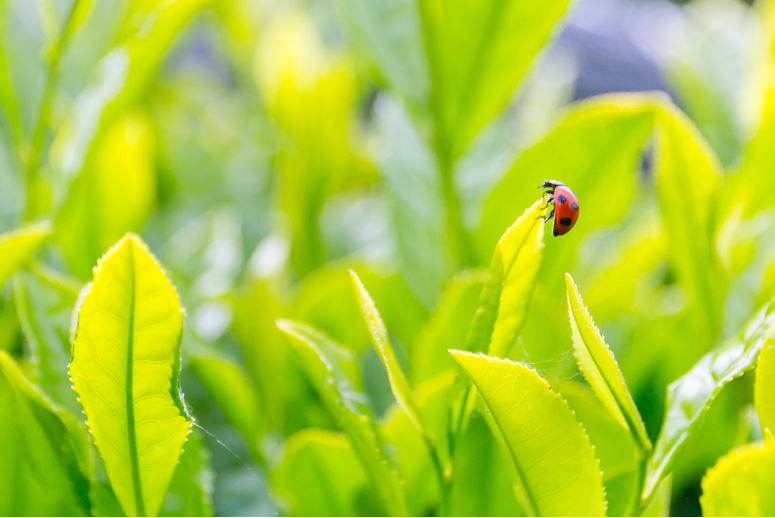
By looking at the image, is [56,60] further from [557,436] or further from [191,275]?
[557,436]

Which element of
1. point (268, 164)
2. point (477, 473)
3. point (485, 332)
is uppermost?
point (268, 164)

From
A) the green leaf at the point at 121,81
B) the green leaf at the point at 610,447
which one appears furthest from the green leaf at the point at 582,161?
the green leaf at the point at 121,81

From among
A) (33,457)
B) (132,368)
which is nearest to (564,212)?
(132,368)

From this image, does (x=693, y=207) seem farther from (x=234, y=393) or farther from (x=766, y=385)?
(x=234, y=393)

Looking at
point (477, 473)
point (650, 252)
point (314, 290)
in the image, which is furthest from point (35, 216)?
point (650, 252)

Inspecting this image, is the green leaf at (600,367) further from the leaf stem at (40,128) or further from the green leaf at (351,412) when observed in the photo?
the leaf stem at (40,128)

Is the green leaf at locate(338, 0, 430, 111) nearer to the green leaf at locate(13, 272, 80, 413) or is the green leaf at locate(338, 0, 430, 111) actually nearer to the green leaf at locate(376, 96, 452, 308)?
the green leaf at locate(376, 96, 452, 308)

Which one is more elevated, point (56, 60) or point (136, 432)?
point (56, 60)
